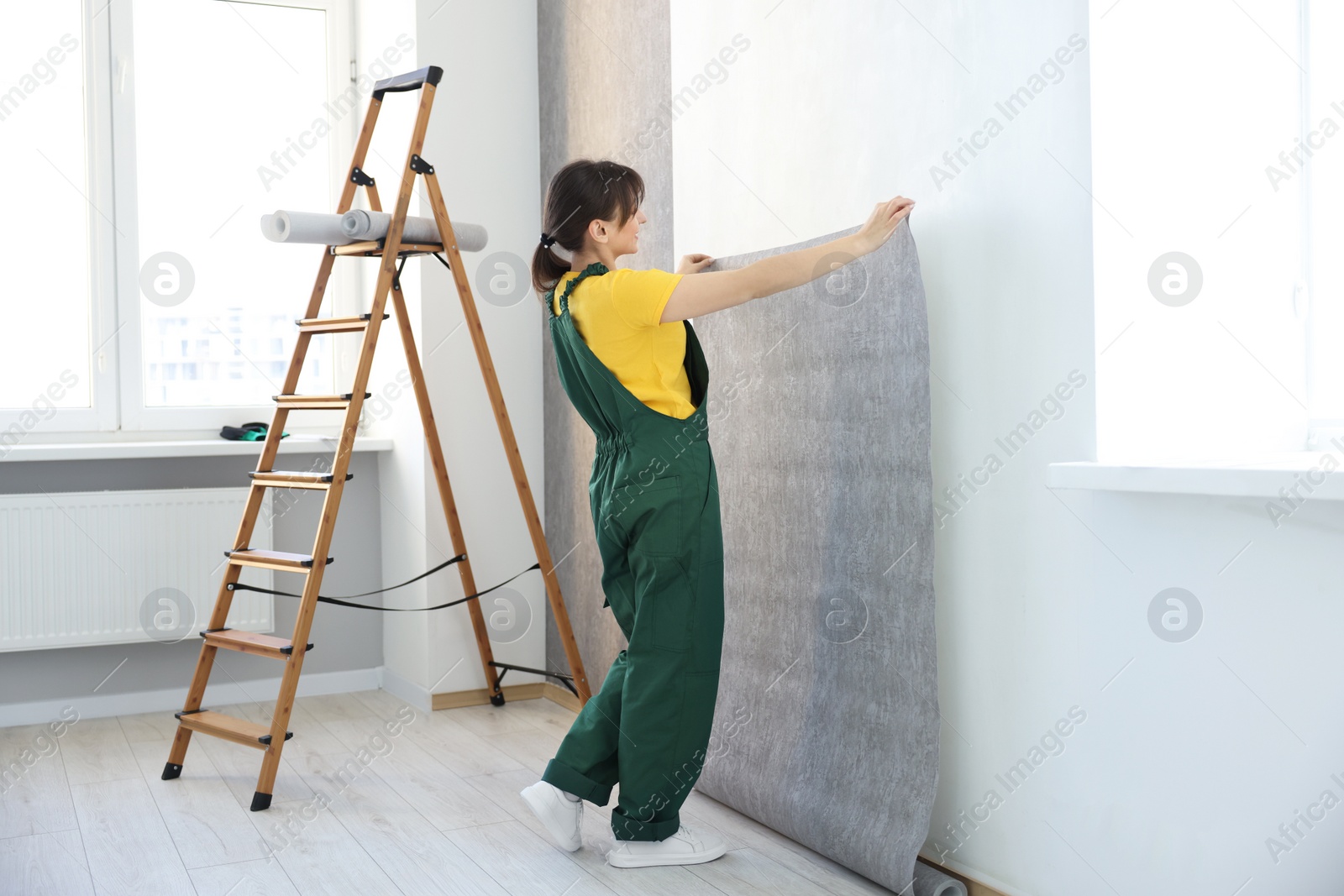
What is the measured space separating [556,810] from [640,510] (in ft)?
2.14

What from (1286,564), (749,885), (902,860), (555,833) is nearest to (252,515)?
(555,833)

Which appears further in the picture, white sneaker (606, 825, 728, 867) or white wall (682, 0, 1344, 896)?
white sneaker (606, 825, 728, 867)

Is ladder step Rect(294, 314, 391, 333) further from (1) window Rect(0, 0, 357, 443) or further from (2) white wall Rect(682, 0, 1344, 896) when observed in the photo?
(2) white wall Rect(682, 0, 1344, 896)

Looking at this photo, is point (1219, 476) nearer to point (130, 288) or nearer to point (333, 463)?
point (333, 463)

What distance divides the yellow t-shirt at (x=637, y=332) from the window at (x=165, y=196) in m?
2.06

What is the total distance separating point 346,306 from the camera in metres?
4.11

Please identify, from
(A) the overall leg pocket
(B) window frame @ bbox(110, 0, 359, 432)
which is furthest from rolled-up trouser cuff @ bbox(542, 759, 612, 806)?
(B) window frame @ bbox(110, 0, 359, 432)

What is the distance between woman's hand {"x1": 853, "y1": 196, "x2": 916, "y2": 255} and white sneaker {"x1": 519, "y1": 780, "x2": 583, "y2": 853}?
1.24 metres

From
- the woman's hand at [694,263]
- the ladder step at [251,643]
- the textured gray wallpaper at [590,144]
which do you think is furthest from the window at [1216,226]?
the ladder step at [251,643]

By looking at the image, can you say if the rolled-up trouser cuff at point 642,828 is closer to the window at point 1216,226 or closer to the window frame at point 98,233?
the window at point 1216,226

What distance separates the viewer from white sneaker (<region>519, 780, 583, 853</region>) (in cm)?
232

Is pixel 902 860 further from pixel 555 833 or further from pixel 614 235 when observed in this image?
pixel 614 235

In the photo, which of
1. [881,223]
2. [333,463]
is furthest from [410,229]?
[881,223]

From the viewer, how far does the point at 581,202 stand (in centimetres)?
225
